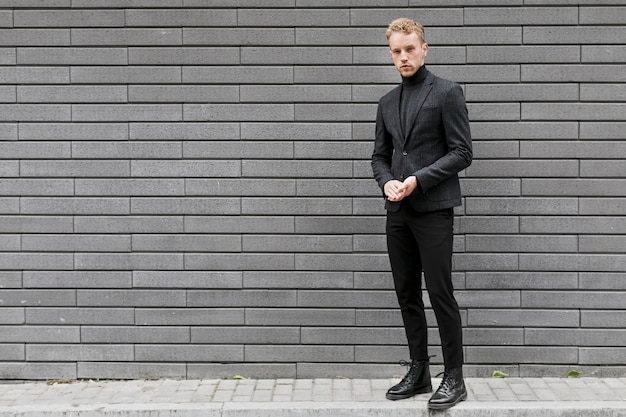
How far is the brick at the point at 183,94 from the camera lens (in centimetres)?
536

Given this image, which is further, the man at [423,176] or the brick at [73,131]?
the brick at [73,131]

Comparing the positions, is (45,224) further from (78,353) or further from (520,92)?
(520,92)

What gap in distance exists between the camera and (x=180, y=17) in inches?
210

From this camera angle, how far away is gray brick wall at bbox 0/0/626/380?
17.3 ft

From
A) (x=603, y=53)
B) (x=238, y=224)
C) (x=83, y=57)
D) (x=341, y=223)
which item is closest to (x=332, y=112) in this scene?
(x=341, y=223)

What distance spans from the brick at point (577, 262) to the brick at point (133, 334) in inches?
97.9

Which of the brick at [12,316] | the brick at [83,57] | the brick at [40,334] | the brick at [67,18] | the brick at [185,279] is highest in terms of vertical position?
the brick at [67,18]

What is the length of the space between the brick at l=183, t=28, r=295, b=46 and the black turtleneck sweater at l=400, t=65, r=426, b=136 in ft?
3.44

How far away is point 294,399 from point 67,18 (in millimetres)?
3052

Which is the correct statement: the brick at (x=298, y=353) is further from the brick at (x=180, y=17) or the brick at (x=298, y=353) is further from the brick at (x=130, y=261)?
the brick at (x=180, y=17)

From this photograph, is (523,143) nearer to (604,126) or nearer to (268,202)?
(604,126)

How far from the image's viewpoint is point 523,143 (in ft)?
17.4

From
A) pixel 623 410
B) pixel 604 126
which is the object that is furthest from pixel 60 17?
pixel 623 410

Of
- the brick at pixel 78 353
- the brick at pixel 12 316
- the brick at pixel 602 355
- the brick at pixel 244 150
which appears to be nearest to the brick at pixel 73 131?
the brick at pixel 244 150
